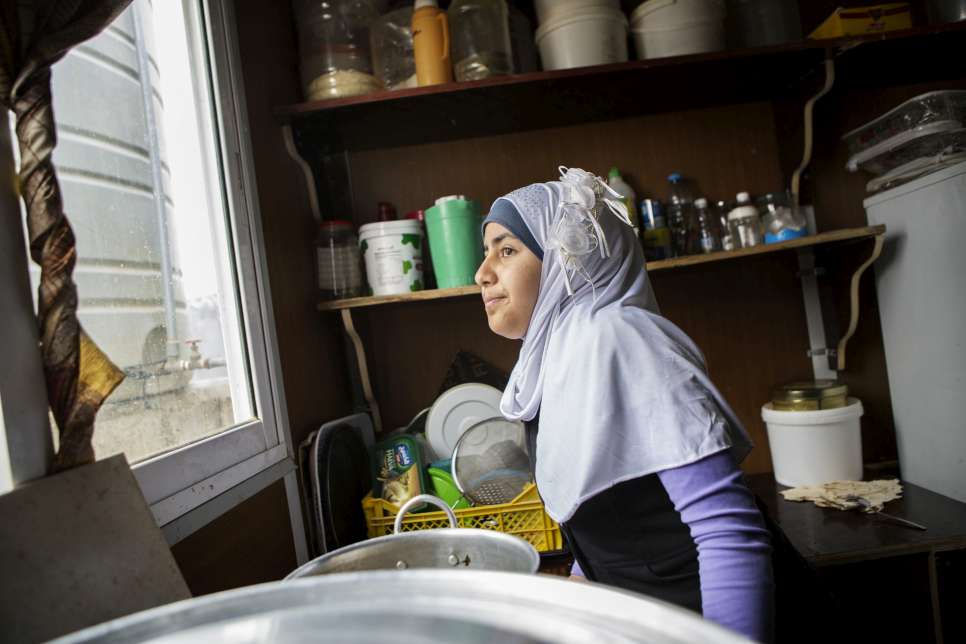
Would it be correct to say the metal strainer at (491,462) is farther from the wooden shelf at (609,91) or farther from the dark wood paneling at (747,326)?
the wooden shelf at (609,91)

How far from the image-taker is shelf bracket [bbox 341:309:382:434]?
146cm

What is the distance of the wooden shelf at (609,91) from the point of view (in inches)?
52.4

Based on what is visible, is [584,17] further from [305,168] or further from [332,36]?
[305,168]

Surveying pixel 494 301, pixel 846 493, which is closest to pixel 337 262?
pixel 494 301

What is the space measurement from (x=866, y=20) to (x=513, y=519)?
62.9 inches

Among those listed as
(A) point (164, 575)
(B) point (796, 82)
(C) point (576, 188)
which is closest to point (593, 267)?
(C) point (576, 188)

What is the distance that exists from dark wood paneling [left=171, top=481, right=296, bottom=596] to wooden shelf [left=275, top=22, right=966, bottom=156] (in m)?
0.91

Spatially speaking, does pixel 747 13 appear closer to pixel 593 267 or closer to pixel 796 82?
pixel 796 82

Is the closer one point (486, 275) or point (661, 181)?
point (486, 275)

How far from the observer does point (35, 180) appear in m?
0.54

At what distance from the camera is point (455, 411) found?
4.91ft

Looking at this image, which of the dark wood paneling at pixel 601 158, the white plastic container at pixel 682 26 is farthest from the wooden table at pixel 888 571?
the white plastic container at pixel 682 26

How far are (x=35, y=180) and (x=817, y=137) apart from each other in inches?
74.0

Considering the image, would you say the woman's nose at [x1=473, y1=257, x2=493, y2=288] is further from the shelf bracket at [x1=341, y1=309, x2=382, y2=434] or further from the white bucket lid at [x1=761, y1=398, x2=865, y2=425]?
the white bucket lid at [x1=761, y1=398, x2=865, y2=425]
